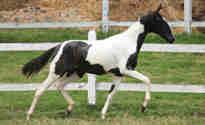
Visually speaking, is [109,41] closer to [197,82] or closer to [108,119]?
[108,119]

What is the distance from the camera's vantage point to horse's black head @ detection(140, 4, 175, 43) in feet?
38.6

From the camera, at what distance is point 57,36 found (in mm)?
18781

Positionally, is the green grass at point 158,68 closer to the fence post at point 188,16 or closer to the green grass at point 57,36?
the green grass at point 57,36

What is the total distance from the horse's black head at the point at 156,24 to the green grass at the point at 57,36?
Answer: 19.6 ft

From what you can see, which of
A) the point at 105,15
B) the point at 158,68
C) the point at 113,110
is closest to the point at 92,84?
the point at 113,110

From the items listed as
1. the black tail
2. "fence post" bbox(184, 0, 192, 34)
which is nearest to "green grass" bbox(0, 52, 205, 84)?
"fence post" bbox(184, 0, 192, 34)

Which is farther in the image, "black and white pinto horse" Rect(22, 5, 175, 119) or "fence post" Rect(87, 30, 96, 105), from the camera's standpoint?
"fence post" Rect(87, 30, 96, 105)

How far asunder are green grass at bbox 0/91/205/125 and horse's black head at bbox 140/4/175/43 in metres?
1.35

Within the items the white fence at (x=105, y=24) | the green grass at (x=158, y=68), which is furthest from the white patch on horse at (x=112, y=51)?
the white fence at (x=105, y=24)

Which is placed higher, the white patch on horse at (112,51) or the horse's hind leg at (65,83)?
the white patch on horse at (112,51)

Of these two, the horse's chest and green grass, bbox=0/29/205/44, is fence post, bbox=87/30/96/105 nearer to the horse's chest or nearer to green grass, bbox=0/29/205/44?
the horse's chest

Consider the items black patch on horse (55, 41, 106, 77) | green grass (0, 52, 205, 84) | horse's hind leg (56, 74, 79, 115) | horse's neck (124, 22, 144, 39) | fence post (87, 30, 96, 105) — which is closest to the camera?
black patch on horse (55, 41, 106, 77)

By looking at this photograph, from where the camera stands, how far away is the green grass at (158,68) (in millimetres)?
15781

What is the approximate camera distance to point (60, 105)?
1312 centimetres
